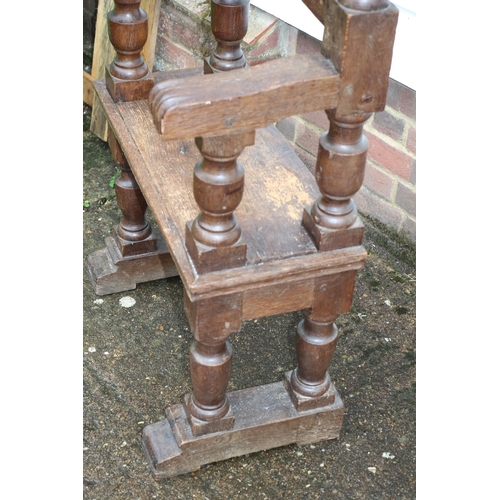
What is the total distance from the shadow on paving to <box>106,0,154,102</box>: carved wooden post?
0.71 metres

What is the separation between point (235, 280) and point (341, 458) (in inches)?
29.8

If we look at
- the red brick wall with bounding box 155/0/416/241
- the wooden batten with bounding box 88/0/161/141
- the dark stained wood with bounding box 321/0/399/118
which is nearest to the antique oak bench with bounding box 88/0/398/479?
the dark stained wood with bounding box 321/0/399/118

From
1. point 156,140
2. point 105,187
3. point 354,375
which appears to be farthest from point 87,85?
point 354,375

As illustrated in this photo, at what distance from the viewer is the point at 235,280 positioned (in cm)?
170

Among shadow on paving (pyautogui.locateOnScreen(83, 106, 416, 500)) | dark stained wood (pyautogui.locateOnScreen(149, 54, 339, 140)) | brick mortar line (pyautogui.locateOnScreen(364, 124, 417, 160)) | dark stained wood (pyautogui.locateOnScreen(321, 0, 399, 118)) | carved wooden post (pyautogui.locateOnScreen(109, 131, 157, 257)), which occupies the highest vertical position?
dark stained wood (pyautogui.locateOnScreen(321, 0, 399, 118))

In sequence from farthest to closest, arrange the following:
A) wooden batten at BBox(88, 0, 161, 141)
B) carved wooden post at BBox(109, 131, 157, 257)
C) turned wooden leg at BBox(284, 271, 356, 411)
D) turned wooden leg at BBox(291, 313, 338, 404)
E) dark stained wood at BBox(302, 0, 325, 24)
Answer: wooden batten at BBox(88, 0, 161, 141) < carved wooden post at BBox(109, 131, 157, 257) < turned wooden leg at BBox(291, 313, 338, 404) < turned wooden leg at BBox(284, 271, 356, 411) < dark stained wood at BBox(302, 0, 325, 24)

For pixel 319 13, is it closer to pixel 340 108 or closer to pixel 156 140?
pixel 340 108

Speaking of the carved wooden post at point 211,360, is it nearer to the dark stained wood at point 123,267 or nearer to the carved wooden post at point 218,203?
the carved wooden post at point 218,203

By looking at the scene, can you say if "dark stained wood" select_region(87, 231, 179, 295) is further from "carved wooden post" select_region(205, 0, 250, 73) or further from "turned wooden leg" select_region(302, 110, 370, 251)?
"turned wooden leg" select_region(302, 110, 370, 251)

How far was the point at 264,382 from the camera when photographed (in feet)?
7.79

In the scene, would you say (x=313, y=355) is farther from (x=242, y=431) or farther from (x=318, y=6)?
(x=318, y=6)

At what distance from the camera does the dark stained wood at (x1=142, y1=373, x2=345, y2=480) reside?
6.81ft

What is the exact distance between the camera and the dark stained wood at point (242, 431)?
208cm

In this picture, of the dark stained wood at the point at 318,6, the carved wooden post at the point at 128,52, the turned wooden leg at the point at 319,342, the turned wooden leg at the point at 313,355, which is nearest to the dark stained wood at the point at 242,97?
the dark stained wood at the point at 318,6
